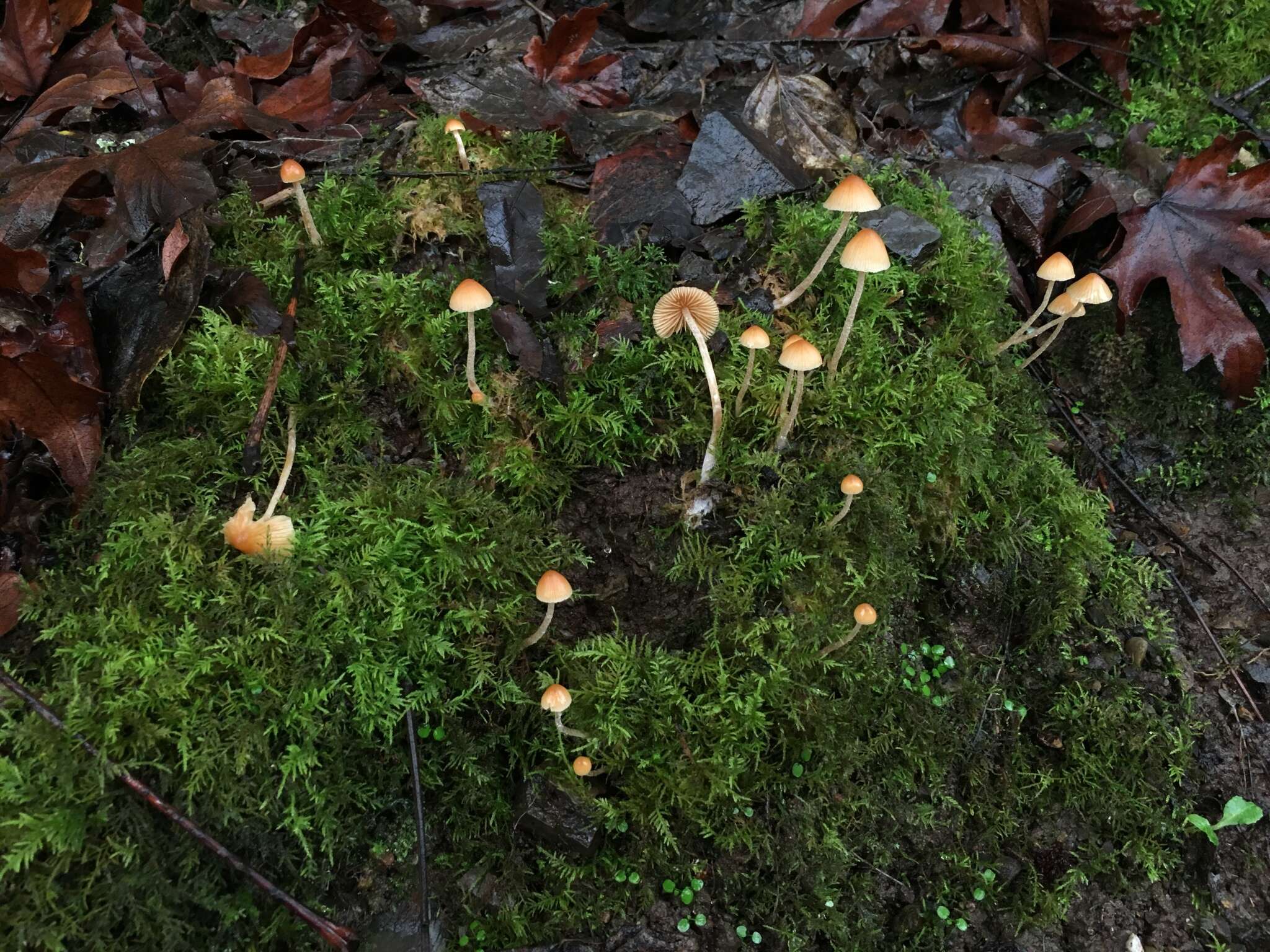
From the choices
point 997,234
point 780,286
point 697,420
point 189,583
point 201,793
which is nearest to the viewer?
point 201,793

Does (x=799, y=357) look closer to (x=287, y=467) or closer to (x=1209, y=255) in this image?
(x=287, y=467)

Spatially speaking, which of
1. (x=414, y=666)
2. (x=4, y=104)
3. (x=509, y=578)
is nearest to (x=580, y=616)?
(x=509, y=578)

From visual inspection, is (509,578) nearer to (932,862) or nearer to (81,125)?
(932,862)

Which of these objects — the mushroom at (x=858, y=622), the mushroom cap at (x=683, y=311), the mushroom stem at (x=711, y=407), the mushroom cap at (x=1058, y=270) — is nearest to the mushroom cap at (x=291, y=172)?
the mushroom cap at (x=683, y=311)

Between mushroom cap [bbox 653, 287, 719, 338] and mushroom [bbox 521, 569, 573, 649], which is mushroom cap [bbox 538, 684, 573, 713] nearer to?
mushroom [bbox 521, 569, 573, 649]

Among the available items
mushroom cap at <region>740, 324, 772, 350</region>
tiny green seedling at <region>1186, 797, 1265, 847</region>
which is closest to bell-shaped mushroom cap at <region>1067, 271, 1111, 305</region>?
mushroom cap at <region>740, 324, 772, 350</region>

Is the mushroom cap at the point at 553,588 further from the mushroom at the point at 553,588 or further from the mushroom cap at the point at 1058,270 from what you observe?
the mushroom cap at the point at 1058,270

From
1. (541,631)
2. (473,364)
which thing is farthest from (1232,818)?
(473,364)
